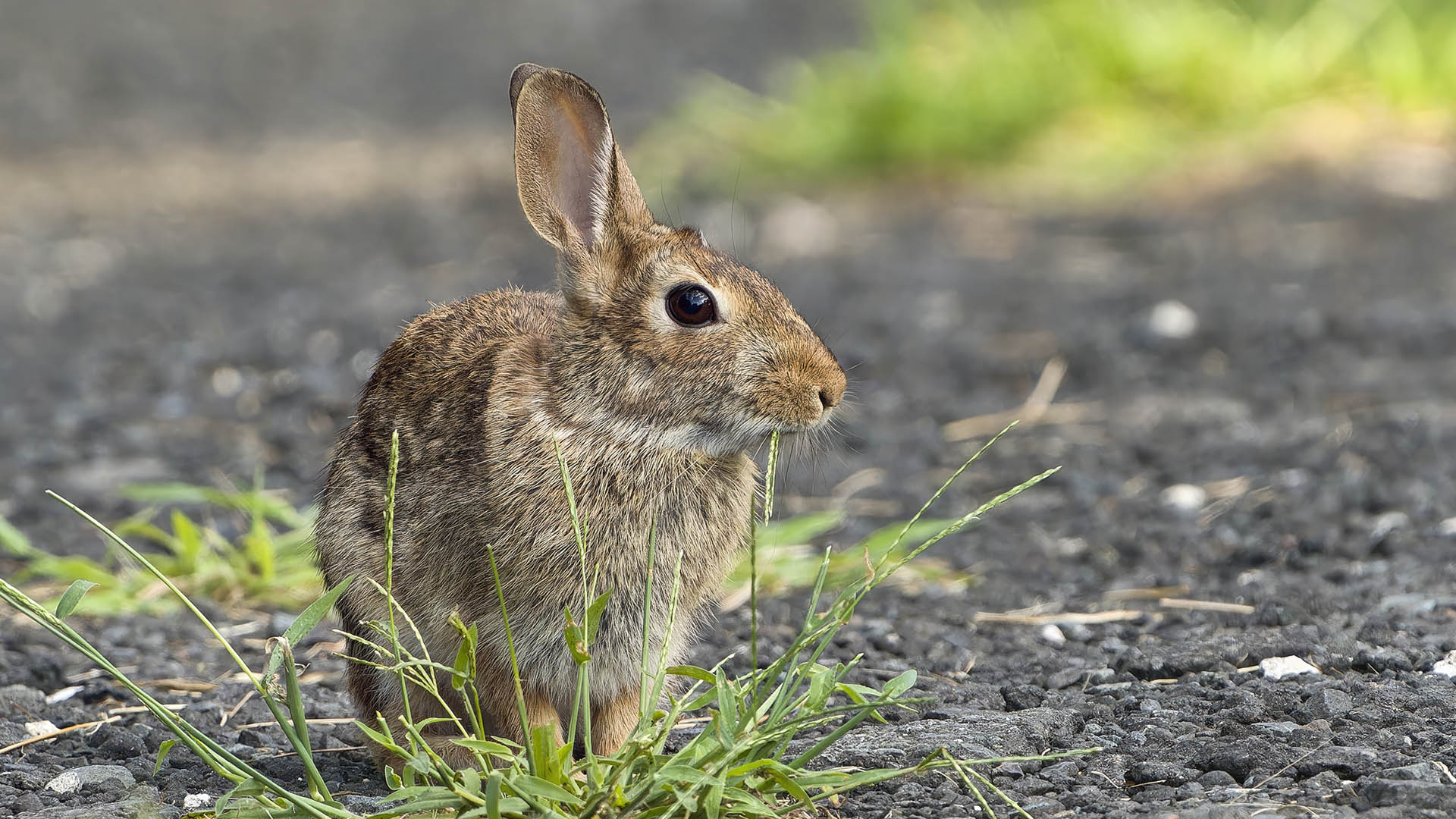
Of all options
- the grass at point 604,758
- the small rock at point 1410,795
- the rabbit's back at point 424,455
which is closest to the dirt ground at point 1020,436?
the small rock at point 1410,795

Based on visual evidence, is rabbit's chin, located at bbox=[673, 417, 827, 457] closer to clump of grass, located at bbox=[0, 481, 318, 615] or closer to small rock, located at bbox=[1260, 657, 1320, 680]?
small rock, located at bbox=[1260, 657, 1320, 680]

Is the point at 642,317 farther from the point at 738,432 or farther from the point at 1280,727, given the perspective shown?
the point at 1280,727

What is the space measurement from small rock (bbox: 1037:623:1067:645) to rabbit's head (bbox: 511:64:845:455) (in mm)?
1275

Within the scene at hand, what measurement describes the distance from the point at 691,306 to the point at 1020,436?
3.46 m

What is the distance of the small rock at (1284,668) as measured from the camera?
3.60m

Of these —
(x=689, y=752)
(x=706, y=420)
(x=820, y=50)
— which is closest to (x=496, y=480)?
(x=706, y=420)

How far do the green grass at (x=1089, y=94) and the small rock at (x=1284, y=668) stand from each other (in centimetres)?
697

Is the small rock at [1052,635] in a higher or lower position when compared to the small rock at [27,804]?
lower

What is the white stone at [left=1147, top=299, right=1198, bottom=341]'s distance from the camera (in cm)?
752

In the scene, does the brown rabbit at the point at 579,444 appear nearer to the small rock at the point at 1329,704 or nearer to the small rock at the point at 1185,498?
the small rock at the point at 1329,704

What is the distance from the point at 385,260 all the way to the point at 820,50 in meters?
7.17

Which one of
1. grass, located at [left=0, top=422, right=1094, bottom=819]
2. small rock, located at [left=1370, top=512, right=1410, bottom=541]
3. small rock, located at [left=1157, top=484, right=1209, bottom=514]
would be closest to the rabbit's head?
grass, located at [left=0, top=422, right=1094, bottom=819]

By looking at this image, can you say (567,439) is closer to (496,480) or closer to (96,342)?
(496,480)

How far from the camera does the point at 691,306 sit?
3.36 metres
